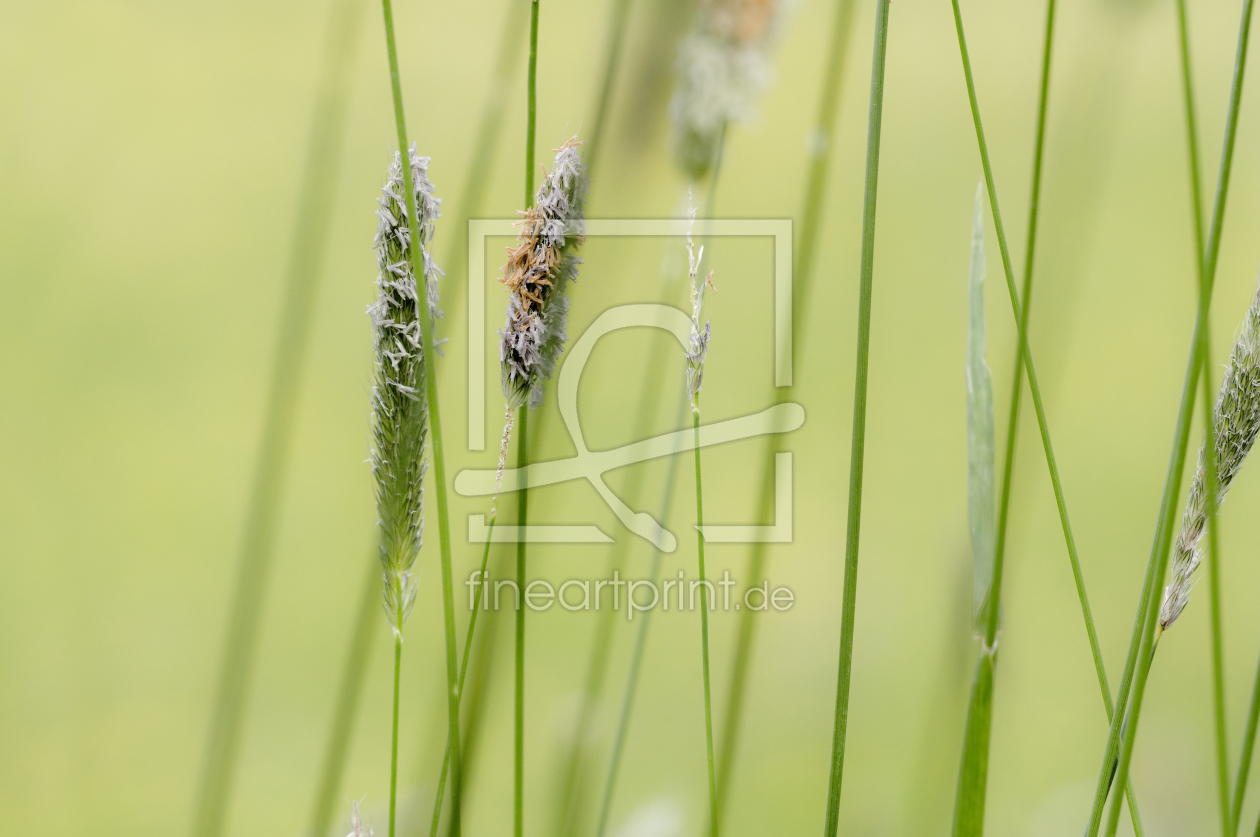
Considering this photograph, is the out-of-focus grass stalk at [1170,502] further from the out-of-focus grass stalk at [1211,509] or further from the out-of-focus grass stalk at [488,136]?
the out-of-focus grass stalk at [488,136]

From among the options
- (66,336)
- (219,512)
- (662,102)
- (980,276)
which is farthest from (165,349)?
(980,276)

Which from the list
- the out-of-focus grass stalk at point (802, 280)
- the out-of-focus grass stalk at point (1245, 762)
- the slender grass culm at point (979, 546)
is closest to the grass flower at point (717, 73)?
the out-of-focus grass stalk at point (802, 280)

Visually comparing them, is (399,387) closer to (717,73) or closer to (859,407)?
(859,407)

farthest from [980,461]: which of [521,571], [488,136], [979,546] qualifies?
[488,136]

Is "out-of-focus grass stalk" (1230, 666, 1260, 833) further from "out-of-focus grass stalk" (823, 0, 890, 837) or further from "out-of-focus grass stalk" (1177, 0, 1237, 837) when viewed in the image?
"out-of-focus grass stalk" (823, 0, 890, 837)

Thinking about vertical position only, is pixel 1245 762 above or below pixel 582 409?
below

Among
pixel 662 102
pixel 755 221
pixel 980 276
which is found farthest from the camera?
pixel 755 221

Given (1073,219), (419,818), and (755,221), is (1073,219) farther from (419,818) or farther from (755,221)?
(419,818)

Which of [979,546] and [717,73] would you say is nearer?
[979,546]
